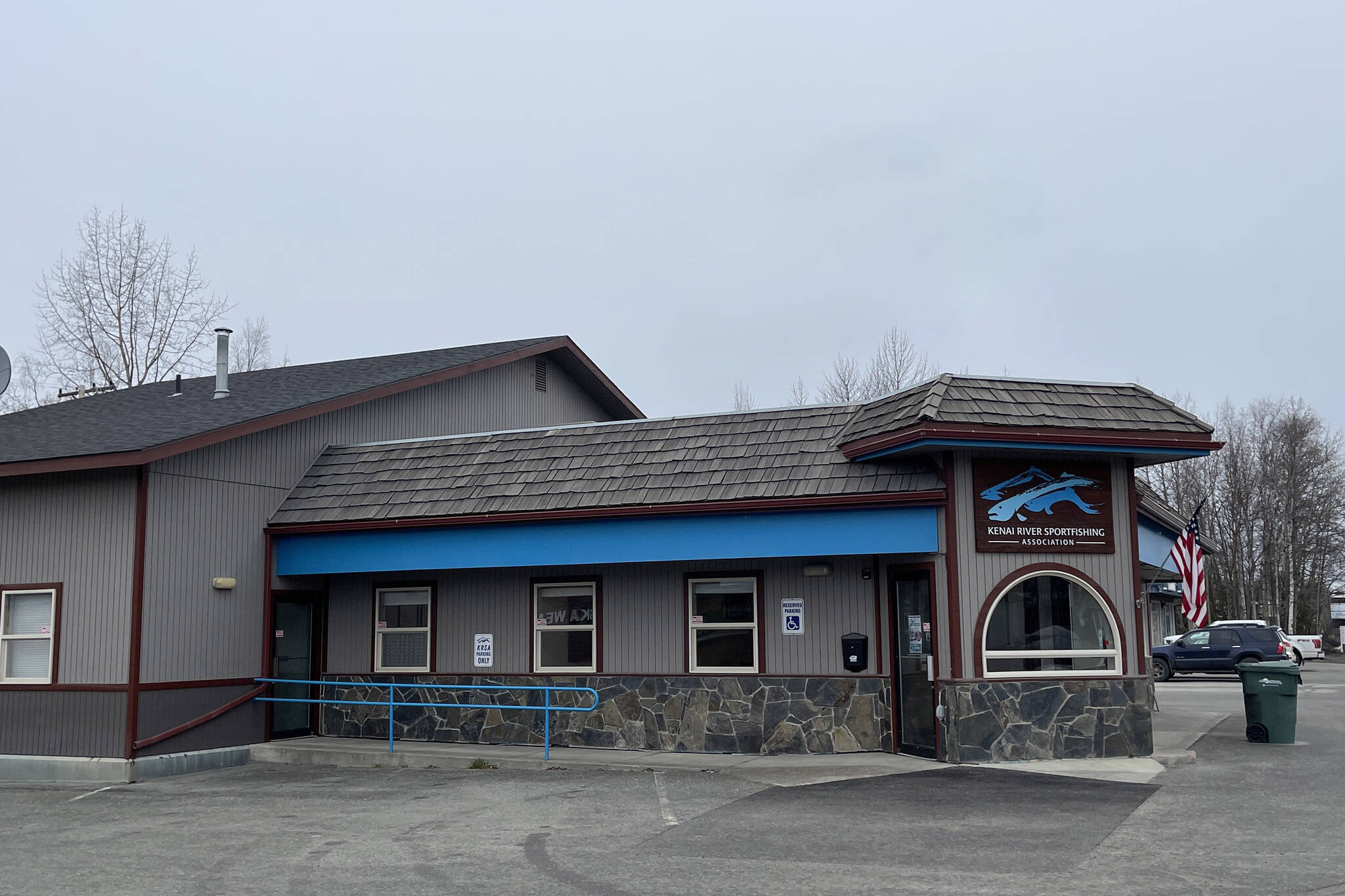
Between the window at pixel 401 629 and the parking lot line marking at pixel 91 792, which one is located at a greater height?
the window at pixel 401 629

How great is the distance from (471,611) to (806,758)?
203 inches

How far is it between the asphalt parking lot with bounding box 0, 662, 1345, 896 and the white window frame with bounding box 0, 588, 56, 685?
1.58m

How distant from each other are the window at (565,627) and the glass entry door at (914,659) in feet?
13.0

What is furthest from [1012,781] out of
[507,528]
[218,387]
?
[218,387]

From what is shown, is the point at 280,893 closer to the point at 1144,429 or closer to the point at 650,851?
the point at 650,851

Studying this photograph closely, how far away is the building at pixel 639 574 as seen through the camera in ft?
43.9

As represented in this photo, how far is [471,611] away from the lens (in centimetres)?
1619

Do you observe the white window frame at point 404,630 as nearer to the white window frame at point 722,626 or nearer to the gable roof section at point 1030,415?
the white window frame at point 722,626

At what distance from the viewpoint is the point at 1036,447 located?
13.2m

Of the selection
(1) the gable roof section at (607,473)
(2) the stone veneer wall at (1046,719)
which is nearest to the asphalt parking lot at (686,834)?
(2) the stone veneer wall at (1046,719)

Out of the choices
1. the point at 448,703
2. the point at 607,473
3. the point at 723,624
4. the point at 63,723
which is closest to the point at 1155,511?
the point at 723,624

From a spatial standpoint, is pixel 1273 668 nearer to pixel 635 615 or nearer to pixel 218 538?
pixel 635 615

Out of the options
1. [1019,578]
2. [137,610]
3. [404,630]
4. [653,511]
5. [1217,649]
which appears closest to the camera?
[1019,578]

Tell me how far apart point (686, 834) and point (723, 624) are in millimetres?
5235
